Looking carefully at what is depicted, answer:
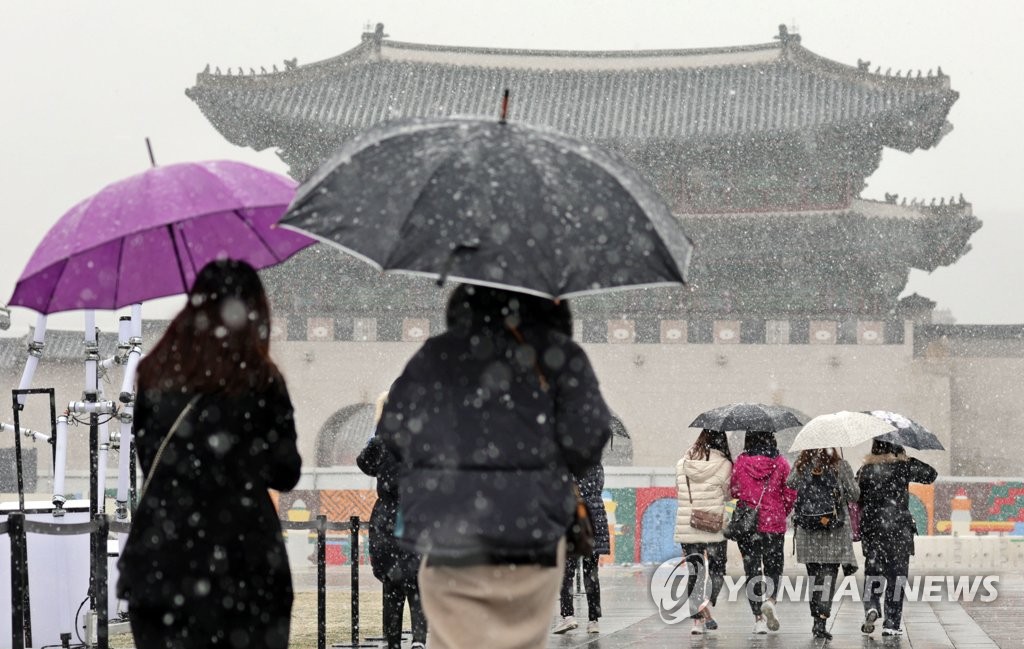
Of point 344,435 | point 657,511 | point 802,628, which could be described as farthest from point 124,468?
point 344,435

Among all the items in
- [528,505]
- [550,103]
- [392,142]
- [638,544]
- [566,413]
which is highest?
[550,103]

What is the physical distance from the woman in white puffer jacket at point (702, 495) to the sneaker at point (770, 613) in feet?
1.21

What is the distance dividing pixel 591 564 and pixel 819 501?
149 centimetres

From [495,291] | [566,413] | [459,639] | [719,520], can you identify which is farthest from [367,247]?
[719,520]

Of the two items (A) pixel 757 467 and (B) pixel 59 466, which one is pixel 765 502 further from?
(B) pixel 59 466

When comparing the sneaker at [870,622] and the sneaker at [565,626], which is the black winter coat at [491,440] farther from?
the sneaker at [870,622]

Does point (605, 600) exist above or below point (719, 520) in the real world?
below

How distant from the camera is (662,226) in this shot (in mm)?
3977

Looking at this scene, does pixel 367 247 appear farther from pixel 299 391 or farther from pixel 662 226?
pixel 299 391

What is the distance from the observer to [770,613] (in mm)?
9461

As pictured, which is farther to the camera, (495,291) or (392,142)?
(392,142)

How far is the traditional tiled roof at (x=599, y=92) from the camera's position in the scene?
27.6 meters

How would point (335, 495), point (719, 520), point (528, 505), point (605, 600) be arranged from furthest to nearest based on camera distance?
1. point (335, 495)
2. point (605, 600)
3. point (719, 520)
4. point (528, 505)

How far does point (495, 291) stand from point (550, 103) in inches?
1039
